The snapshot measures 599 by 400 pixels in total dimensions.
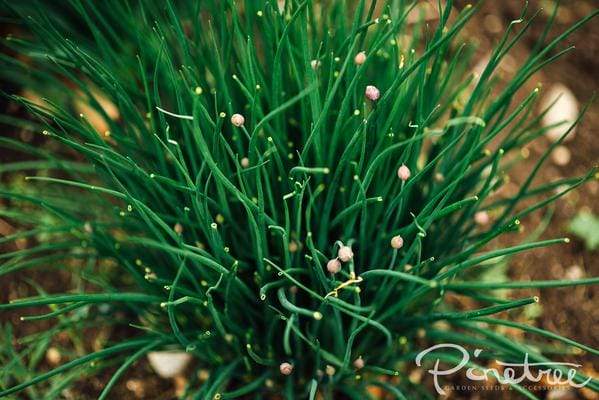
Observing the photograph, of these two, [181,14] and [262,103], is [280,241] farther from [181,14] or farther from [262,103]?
[181,14]

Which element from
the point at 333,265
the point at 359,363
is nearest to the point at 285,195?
the point at 333,265

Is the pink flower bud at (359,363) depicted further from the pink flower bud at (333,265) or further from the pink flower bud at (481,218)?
the pink flower bud at (481,218)

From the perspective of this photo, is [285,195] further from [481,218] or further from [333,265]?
[481,218]

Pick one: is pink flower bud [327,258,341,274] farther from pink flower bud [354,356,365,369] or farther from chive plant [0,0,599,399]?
pink flower bud [354,356,365,369]

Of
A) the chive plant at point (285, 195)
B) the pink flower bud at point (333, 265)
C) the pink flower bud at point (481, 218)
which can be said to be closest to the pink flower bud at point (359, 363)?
the chive plant at point (285, 195)

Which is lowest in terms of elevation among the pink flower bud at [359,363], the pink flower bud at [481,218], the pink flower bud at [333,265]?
the pink flower bud at [359,363]

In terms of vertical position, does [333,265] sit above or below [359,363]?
above

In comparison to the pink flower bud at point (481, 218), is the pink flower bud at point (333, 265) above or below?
above

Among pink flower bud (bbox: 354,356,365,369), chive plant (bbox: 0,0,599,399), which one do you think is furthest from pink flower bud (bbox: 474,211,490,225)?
pink flower bud (bbox: 354,356,365,369)
